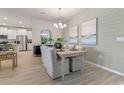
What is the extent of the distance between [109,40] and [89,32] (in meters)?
1.36

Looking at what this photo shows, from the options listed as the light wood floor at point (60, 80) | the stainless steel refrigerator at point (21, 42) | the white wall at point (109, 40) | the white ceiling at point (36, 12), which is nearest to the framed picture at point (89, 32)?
the white wall at point (109, 40)

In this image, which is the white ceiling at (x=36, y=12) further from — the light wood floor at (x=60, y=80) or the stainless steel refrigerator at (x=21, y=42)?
the stainless steel refrigerator at (x=21, y=42)

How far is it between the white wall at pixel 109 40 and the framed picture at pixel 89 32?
0.22 metres

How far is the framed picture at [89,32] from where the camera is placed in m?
5.00

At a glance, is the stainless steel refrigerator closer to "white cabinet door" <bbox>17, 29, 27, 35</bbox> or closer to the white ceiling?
"white cabinet door" <bbox>17, 29, 27, 35</bbox>

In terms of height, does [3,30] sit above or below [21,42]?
above

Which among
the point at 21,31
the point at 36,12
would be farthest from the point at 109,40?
the point at 21,31

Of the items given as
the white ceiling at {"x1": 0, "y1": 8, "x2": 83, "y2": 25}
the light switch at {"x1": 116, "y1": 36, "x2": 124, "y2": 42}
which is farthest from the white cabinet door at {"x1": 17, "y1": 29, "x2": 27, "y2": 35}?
the light switch at {"x1": 116, "y1": 36, "x2": 124, "y2": 42}

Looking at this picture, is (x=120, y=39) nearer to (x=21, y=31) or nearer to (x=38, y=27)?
(x=38, y=27)

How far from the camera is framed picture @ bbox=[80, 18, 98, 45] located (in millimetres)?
4998

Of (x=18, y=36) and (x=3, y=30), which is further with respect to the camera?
(x=18, y=36)

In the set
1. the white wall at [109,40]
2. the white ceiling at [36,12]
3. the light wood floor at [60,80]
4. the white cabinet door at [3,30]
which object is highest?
the white ceiling at [36,12]

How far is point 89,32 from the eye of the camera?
5.41 metres
